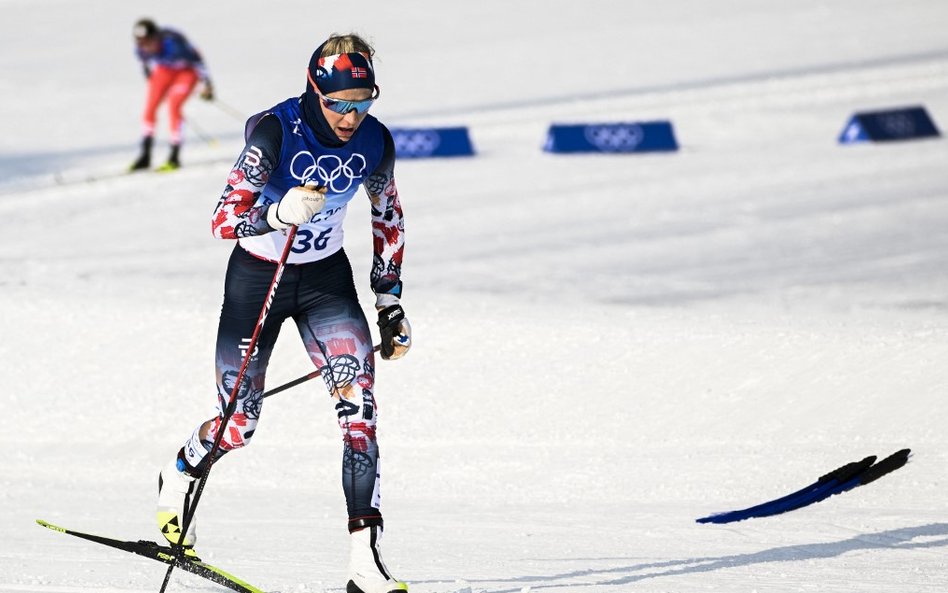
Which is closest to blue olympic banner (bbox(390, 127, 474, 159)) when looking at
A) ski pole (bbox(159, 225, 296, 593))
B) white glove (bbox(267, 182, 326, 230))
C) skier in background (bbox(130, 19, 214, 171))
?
skier in background (bbox(130, 19, 214, 171))

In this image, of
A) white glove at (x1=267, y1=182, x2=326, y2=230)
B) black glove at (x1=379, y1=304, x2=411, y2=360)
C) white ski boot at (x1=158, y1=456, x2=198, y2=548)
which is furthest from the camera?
white ski boot at (x1=158, y1=456, x2=198, y2=548)

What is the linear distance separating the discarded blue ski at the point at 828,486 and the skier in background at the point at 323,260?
2.10m

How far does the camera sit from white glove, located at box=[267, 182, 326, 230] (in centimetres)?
465

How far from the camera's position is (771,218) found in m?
13.3

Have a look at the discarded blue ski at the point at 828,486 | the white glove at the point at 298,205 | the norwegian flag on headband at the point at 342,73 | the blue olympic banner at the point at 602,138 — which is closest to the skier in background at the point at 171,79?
the blue olympic banner at the point at 602,138

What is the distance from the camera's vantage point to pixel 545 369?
8.23 meters

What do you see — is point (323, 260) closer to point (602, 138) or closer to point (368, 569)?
point (368, 569)

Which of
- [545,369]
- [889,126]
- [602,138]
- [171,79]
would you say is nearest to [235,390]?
[545,369]

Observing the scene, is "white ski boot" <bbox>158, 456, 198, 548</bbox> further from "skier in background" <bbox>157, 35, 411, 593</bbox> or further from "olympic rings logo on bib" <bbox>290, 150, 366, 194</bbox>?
"olympic rings logo on bib" <bbox>290, 150, 366, 194</bbox>

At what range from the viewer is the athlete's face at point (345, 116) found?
4746mm

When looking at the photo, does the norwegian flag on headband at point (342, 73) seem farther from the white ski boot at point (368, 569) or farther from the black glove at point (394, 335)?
the white ski boot at point (368, 569)

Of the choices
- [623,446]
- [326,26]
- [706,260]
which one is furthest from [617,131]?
[326,26]

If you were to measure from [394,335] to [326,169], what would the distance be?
0.76 m

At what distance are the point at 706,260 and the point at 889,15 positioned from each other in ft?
62.7
